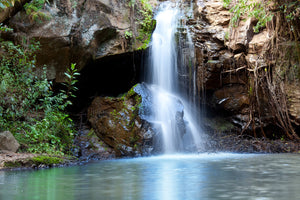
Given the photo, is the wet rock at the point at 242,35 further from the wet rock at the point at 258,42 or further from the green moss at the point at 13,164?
the green moss at the point at 13,164

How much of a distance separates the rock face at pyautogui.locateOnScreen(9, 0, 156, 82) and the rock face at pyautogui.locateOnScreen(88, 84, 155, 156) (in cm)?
147

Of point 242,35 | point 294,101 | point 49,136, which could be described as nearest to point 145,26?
point 242,35

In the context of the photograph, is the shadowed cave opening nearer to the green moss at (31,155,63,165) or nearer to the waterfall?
the waterfall

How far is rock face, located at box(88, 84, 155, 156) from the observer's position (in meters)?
7.56

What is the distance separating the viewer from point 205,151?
26.3ft

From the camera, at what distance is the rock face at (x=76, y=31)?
7.51 meters

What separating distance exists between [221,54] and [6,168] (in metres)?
7.06

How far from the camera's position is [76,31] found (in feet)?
26.1

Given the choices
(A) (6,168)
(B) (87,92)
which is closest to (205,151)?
(B) (87,92)

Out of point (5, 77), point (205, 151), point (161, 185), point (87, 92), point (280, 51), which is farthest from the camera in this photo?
point (87, 92)

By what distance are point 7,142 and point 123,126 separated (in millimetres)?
3165

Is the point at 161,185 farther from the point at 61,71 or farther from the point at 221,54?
the point at 221,54

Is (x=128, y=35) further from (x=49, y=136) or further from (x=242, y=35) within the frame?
(x=49, y=136)

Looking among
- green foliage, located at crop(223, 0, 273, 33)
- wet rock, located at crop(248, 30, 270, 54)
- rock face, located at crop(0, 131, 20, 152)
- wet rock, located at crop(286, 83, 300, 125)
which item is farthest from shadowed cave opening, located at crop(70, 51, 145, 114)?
wet rock, located at crop(286, 83, 300, 125)
